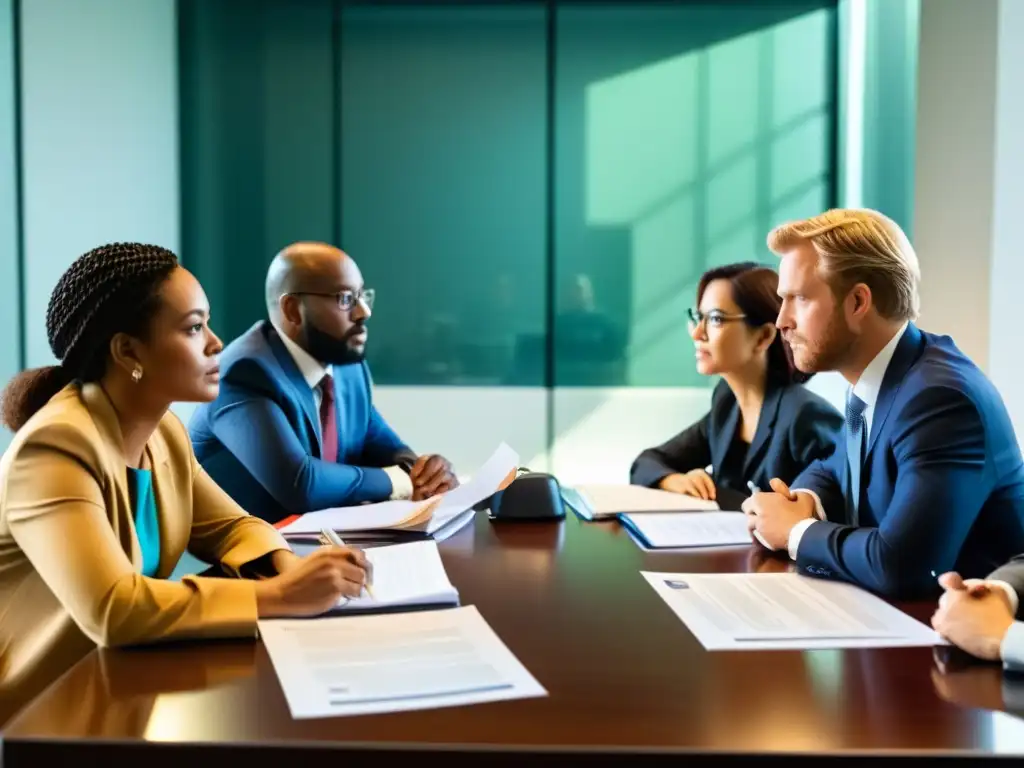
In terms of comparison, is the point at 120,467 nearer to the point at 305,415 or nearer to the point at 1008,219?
the point at 305,415

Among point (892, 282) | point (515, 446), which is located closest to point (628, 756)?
point (892, 282)

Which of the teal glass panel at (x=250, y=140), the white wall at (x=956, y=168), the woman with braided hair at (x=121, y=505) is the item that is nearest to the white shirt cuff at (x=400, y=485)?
the woman with braided hair at (x=121, y=505)

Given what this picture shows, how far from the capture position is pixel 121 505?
1.51m

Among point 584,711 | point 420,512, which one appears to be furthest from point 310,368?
point 584,711

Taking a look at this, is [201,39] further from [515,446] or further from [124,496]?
[124,496]

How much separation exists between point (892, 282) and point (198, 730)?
1.33 meters

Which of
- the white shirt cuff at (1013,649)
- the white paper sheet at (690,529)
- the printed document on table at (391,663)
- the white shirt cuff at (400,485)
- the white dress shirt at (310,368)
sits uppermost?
the white dress shirt at (310,368)

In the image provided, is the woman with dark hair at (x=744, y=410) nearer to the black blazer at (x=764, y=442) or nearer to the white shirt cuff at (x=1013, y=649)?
the black blazer at (x=764, y=442)

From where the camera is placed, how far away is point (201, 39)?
5469 mm

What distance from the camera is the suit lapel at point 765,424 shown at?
261cm

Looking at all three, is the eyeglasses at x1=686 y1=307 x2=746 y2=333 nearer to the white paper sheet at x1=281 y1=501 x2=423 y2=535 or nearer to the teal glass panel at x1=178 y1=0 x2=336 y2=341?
the white paper sheet at x1=281 y1=501 x2=423 y2=535

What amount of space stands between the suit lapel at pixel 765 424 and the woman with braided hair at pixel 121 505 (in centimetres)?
134

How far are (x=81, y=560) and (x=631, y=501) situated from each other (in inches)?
51.2

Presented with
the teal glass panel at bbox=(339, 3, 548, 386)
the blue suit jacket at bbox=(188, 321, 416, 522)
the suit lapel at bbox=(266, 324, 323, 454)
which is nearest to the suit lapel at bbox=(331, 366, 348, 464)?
the blue suit jacket at bbox=(188, 321, 416, 522)
